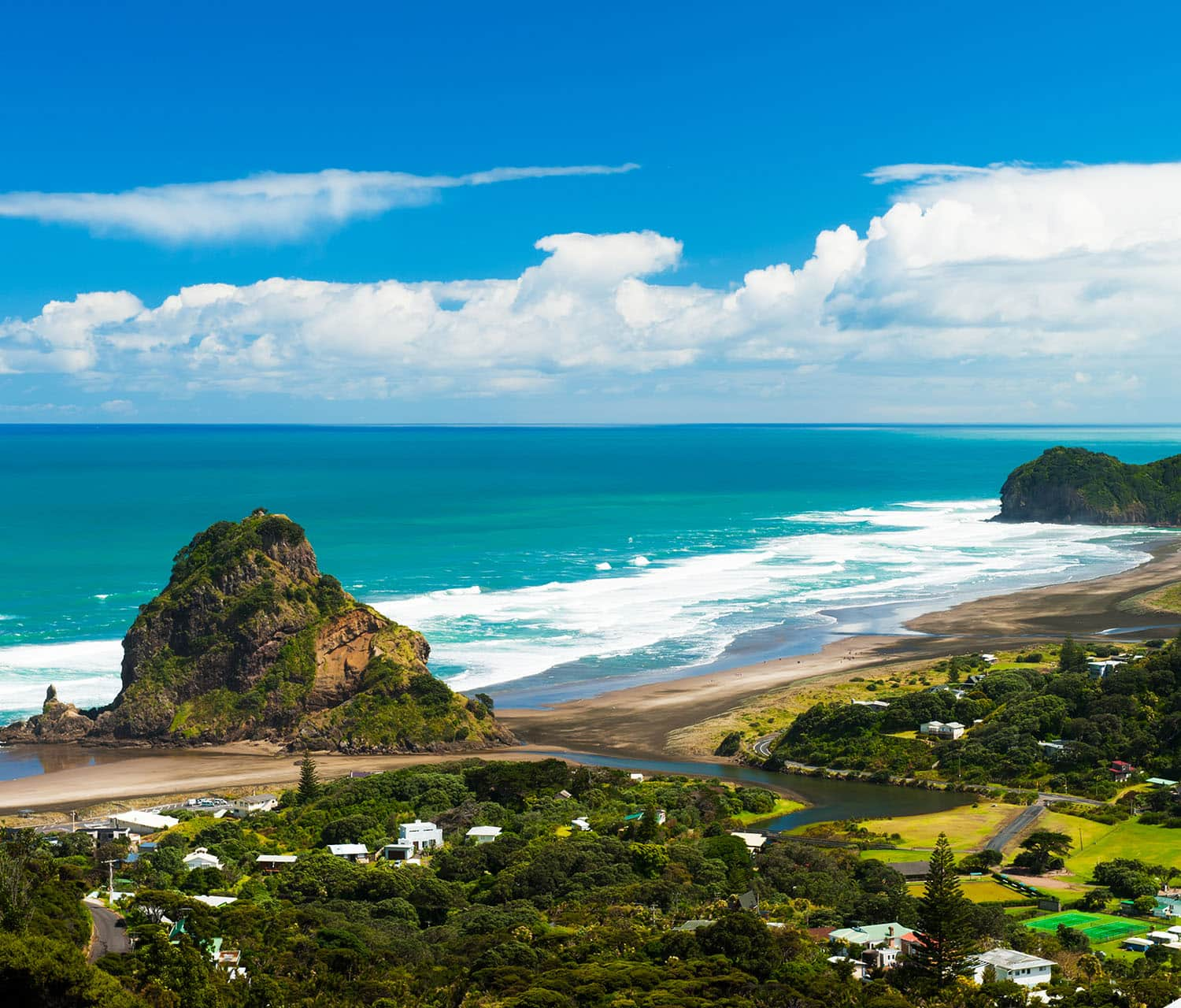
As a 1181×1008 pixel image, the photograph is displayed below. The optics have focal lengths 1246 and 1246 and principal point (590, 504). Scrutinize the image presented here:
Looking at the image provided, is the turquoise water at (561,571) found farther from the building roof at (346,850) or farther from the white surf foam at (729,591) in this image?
the building roof at (346,850)

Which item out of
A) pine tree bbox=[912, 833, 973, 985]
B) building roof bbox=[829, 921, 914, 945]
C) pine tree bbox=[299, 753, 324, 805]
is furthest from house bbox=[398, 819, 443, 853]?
pine tree bbox=[912, 833, 973, 985]

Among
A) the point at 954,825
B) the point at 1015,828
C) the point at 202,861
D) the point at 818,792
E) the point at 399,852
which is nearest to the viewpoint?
the point at 202,861

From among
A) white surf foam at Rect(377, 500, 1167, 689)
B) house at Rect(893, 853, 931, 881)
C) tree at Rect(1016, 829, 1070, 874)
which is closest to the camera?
house at Rect(893, 853, 931, 881)

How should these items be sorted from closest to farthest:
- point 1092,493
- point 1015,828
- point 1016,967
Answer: point 1016,967 < point 1015,828 < point 1092,493

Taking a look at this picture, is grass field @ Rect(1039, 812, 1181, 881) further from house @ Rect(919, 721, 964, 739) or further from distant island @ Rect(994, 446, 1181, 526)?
distant island @ Rect(994, 446, 1181, 526)

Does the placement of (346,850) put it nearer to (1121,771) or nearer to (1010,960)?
(1010,960)

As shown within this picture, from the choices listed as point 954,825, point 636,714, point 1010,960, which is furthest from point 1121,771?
point 1010,960

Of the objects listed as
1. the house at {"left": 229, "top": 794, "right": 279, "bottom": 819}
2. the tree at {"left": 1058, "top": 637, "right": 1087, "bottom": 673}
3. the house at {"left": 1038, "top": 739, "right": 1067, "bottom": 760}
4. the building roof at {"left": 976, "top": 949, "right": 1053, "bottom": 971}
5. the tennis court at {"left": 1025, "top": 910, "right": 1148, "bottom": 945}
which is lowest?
the tennis court at {"left": 1025, "top": 910, "right": 1148, "bottom": 945}

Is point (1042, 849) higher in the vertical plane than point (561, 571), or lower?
lower
